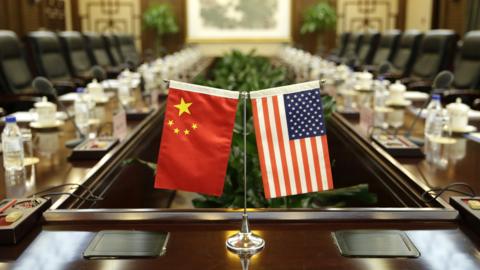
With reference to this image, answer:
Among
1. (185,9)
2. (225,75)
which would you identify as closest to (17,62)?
(225,75)

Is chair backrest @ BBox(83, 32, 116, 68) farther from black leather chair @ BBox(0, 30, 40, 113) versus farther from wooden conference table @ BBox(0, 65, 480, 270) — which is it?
wooden conference table @ BBox(0, 65, 480, 270)

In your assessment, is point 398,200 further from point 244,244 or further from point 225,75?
point 225,75

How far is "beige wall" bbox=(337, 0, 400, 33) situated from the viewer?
9.16 metres

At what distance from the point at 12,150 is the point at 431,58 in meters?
3.68

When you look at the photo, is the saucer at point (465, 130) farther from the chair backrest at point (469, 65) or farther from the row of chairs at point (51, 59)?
the row of chairs at point (51, 59)

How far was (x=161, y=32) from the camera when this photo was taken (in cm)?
898

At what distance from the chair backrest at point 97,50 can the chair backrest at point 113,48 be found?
0.07 metres

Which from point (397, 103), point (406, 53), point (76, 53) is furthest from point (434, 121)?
point (76, 53)

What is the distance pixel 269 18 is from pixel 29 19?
433 centimetres

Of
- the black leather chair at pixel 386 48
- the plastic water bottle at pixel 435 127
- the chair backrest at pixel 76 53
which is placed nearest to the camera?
the plastic water bottle at pixel 435 127

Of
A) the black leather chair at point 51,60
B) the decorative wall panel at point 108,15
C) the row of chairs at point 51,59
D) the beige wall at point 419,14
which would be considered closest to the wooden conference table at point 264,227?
the row of chairs at point 51,59

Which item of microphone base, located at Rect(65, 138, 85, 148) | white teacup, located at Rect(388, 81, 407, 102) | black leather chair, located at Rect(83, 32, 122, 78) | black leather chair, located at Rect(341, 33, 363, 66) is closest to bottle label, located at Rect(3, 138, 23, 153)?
microphone base, located at Rect(65, 138, 85, 148)

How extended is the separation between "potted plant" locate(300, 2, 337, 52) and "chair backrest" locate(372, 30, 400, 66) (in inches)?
105

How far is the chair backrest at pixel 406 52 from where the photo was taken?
489 centimetres
